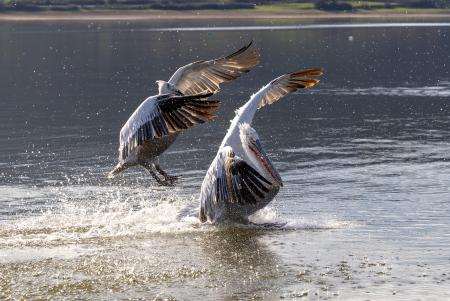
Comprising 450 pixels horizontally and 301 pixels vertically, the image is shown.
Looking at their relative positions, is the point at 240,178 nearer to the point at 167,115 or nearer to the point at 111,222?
the point at 167,115

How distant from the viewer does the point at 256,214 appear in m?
15.8

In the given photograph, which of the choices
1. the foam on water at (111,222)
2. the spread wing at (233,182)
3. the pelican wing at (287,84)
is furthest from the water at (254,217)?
the pelican wing at (287,84)

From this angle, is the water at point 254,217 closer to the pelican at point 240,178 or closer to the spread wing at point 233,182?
the pelican at point 240,178

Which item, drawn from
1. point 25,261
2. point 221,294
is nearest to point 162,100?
point 25,261

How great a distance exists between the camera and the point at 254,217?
1575 cm

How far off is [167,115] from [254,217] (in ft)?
6.45

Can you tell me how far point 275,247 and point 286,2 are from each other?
410 feet

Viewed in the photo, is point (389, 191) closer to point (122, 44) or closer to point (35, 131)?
point (35, 131)

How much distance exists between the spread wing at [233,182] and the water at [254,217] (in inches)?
25.5

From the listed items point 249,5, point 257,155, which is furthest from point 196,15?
point 257,155

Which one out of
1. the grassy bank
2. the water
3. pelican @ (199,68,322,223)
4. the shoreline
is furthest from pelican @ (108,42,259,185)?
the shoreline

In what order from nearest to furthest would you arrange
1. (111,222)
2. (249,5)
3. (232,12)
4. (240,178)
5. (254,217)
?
(240,178)
(254,217)
(111,222)
(232,12)
(249,5)

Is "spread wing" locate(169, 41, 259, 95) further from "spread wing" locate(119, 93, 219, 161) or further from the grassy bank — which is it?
the grassy bank

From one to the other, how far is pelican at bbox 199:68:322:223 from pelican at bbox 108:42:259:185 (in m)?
0.55
